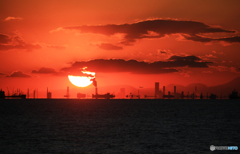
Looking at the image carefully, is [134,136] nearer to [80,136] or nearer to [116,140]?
[116,140]

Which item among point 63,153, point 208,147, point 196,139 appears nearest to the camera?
point 63,153

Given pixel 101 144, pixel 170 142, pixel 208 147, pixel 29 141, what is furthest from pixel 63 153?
pixel 208 147

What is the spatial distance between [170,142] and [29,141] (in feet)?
94.4

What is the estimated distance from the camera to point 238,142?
60.3 m

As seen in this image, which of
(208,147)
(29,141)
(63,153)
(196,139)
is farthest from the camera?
(196,139)

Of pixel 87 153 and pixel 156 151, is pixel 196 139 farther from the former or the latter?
pixel 87 153

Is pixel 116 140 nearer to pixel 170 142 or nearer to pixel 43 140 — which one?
pixel 170 142

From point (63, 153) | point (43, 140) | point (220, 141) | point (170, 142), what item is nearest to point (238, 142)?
point (220, 141)

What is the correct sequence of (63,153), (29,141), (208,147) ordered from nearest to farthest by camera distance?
1. (63,153)
2. (208,147)
3. (29,141)

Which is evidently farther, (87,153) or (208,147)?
(208,147)

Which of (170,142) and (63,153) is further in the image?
(170,142)

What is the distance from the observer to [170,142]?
2351 inches

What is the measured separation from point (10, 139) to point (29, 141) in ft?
16.2

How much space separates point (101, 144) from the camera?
56781 millimetres
